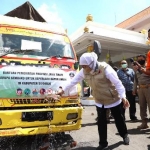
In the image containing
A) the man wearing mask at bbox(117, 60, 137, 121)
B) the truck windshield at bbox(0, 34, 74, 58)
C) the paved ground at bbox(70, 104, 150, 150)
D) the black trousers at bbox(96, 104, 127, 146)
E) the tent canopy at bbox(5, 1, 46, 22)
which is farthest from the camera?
the tent canopy at bbox(5, 1, 46, 22)

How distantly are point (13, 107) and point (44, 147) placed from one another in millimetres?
805

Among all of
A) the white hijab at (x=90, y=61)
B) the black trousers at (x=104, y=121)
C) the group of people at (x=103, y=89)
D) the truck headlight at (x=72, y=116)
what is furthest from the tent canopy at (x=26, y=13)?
the black trousers at (x=104, y=121)

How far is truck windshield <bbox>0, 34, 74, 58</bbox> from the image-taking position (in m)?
4.36

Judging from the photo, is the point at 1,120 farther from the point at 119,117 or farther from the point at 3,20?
the point at 3,20

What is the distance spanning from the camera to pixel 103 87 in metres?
3.67

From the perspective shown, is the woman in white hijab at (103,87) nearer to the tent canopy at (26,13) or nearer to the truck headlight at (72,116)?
the truck headlight at (72,116)

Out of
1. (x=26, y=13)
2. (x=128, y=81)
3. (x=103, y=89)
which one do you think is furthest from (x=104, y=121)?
(x=26, y=13)

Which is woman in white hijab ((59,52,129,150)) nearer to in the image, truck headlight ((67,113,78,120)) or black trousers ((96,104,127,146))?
black trousers ((96,104,127,146))

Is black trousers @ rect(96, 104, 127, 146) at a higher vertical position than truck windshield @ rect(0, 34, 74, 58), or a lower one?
lower

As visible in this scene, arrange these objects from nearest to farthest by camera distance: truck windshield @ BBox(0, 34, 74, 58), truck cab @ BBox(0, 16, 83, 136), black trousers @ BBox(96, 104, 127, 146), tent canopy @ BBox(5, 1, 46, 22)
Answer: truck cab @ BBox(0, 16, 83, 136) → black trousers @ BBox(96, 104, 127, 146) → truck windshield @ BBox(0, 34, 74, 58) → tent canopy @ BBox(5, 1, 46, 22)

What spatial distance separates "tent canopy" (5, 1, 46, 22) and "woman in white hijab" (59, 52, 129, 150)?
3.40 meters

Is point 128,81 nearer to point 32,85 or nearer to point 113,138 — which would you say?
point 113,138

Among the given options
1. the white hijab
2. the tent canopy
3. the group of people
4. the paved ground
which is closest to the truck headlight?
the group of people

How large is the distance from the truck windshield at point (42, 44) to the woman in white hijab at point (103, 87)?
3.22 ft
